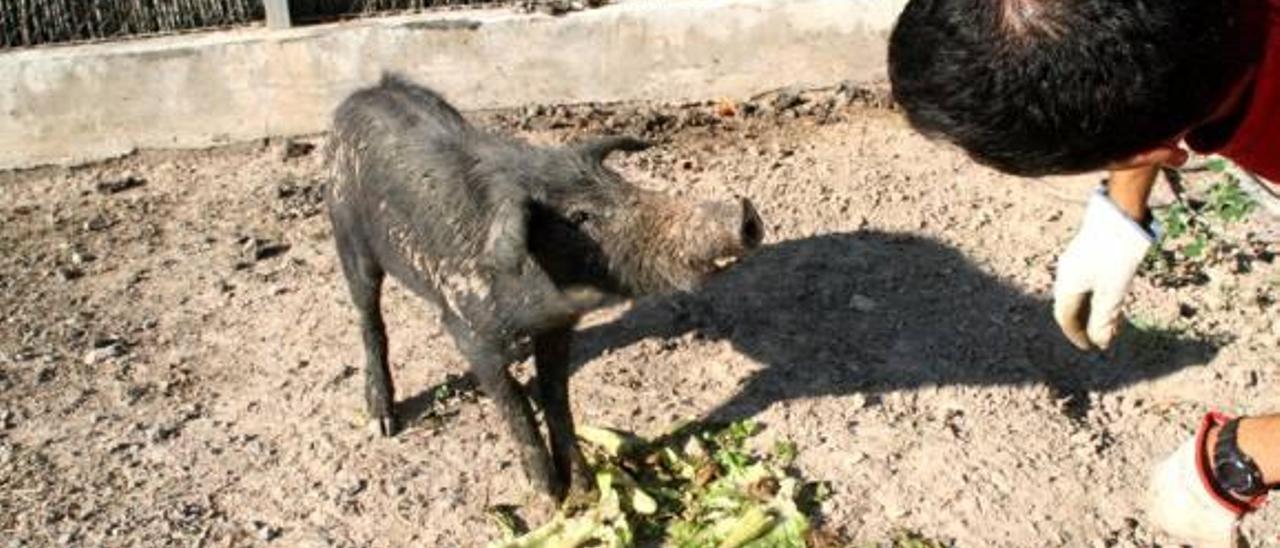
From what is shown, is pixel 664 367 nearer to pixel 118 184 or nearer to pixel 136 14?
pixel 118 184

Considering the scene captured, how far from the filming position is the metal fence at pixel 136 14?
6152 millimetres

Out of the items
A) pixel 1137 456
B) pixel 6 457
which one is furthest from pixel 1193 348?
pixel 6 457

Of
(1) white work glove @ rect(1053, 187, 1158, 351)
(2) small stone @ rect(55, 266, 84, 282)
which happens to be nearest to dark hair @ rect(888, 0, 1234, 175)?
(1) white work glove @ rect(1053, 187, 1158, 351)

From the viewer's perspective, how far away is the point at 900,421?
459cm

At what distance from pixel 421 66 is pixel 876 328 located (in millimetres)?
2427

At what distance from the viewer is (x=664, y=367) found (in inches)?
194

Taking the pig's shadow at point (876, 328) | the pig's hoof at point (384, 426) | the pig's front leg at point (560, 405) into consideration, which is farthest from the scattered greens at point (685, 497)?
the pig's hoof at point (384, 426)

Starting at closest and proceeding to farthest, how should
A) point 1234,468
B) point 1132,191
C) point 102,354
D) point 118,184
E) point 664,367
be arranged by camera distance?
1. point 1234,468
2. point 1132,191
3. point 664,367
4. point 102,354
5. point 118,184

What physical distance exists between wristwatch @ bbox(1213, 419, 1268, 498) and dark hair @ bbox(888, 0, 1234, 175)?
0.84 meters

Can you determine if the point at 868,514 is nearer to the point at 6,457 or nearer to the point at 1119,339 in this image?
the point at 1119,339

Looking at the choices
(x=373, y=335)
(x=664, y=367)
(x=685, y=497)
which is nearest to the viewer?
(x=685, y=497)

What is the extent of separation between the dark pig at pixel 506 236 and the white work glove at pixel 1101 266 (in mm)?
796

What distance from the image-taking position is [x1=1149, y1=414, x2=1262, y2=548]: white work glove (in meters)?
2.78

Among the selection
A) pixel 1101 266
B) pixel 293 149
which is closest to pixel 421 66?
pixel 293 149
